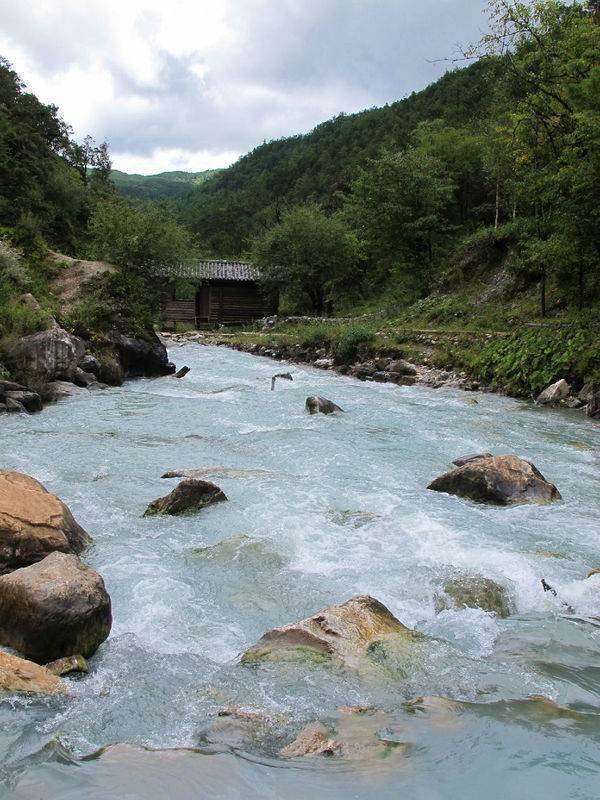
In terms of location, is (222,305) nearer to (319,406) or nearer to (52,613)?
(319,406)

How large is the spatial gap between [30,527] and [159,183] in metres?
160

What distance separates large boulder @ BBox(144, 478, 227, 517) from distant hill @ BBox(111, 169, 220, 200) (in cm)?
12264

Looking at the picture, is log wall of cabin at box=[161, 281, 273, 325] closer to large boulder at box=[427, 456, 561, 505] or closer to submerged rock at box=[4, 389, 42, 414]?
submerged rock at box=[4, 389, 42, 414]

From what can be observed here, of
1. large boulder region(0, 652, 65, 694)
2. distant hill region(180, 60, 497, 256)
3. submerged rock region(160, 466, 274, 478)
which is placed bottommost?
submerged rock region(160, 466, 274, 478)

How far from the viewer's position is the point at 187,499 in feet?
22.9

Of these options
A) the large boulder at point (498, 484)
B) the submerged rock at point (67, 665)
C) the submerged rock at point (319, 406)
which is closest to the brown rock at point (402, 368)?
the submerged rock at point (319, 406)

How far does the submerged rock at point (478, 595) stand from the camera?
4.90 meters

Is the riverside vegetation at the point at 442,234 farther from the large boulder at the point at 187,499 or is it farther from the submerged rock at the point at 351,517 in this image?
the submerged rock at the point at 351,517

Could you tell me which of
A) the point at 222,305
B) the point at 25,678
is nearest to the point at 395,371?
the point at 25,678

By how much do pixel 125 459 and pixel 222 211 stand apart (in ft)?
216

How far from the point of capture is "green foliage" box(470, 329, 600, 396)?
15109mm

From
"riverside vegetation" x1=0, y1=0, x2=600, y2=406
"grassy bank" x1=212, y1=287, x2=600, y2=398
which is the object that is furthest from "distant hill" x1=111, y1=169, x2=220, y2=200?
"grassy bank" x1=212, y1=287, x2=600, y2=398

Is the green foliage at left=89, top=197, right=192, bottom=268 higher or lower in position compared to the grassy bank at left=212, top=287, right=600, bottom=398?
higher

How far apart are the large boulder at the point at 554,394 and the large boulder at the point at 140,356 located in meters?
11.0
